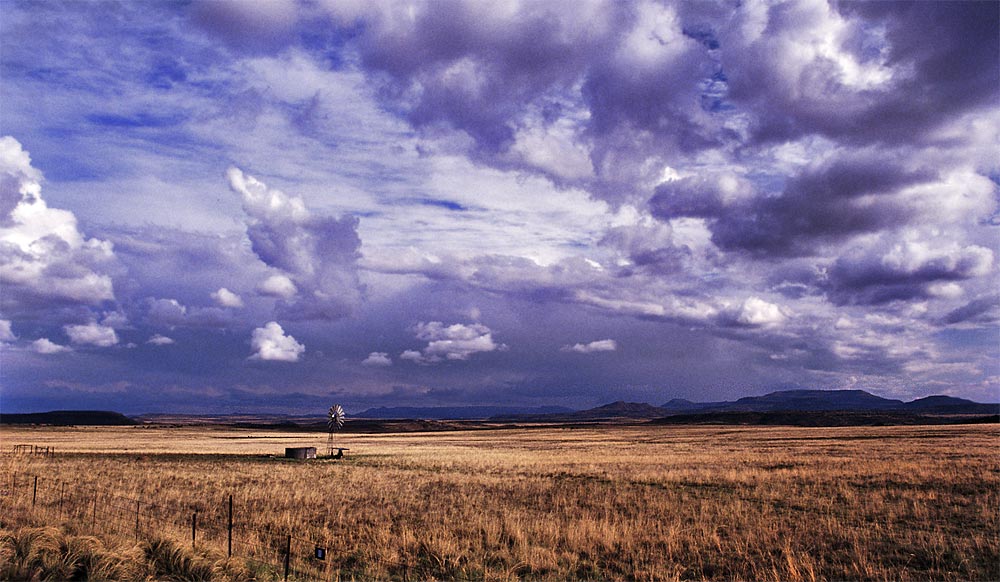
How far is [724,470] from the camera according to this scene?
35969 millimetres

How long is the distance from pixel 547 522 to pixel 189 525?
11.2 m

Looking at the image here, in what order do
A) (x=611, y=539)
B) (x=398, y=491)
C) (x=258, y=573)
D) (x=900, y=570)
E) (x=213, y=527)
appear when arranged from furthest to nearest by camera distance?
(x=398, y=491)
(x=213, y=527)
(x=611, y=539)
(x=900, y=570)
(x=258, y=573)

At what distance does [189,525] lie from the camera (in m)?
20.8

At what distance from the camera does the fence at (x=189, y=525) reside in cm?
1523

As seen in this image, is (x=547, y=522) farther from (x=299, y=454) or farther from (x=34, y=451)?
(x=34, y=451)

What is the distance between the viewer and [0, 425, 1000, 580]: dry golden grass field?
14.9 metres

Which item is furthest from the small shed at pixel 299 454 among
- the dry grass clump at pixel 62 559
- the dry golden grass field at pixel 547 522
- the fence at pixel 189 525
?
the dry grass clump at pixel 62 559

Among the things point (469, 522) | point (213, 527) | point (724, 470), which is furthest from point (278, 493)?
point (724, 470)

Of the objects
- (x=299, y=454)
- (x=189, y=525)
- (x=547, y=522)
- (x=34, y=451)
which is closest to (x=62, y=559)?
(x=189, y=525)

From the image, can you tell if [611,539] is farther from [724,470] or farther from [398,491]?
[724,470]

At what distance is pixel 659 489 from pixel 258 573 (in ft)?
64.5

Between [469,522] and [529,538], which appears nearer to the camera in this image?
[529,538]

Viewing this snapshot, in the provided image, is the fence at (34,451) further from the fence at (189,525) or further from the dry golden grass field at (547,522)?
the fence at (189,525)

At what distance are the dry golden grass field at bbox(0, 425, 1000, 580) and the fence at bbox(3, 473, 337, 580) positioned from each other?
0.36 feet
